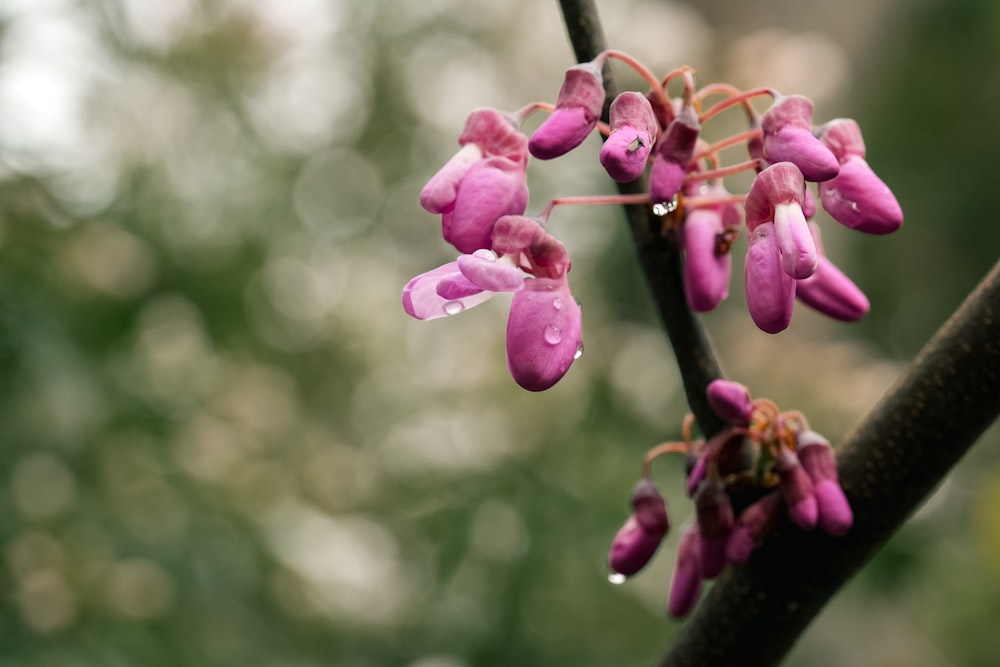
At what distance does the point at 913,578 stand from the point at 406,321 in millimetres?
1797

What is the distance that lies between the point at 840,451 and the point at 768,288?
8.5 inches

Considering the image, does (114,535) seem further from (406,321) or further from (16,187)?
(406,321)

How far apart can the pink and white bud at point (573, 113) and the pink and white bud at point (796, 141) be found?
0.09 m

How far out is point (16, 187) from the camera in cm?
170

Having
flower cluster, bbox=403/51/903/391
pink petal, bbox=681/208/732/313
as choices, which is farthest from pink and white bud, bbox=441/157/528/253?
pink petal, bbox=681/208/732/313

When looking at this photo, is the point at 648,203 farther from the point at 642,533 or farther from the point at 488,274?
the point at 642,533

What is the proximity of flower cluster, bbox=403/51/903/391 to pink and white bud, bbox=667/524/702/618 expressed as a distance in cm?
17

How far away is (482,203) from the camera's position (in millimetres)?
498

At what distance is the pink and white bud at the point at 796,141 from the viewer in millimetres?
477

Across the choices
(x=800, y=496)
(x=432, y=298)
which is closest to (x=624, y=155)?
(x=432, y=298)

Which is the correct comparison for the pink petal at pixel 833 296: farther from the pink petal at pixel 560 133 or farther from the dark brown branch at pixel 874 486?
the pink petal at pixel 560 133

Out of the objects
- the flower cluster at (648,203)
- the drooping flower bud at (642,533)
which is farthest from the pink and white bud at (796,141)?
the drooping flower bud at (642,533)

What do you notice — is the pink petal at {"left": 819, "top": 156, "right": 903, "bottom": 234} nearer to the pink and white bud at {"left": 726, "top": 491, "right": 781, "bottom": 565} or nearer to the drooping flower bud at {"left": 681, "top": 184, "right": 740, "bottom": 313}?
the drooping flower bud at {"left": 681, "top": 184, "right": 740, "bottom": 313}

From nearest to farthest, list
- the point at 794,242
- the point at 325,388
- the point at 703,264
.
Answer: the point at 794,242
the point at 703,264
the point at 325,388
